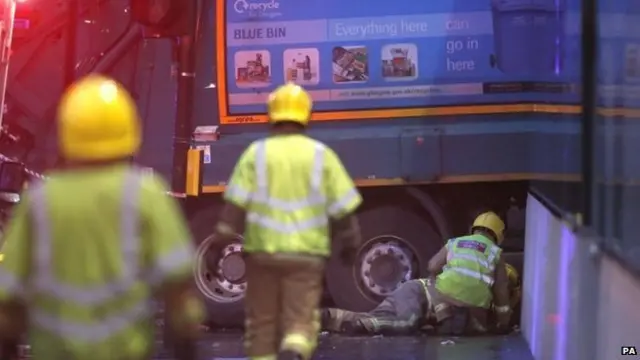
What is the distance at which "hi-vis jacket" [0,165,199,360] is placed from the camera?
390 cm

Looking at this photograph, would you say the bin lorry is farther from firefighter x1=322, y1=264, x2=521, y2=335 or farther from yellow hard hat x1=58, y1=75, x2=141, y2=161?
yellow hard hat x1=58, y1=75, x2=141, y2=161

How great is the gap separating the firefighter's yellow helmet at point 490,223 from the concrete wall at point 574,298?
855 mm

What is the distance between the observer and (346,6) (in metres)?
10.3

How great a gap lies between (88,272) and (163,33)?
6671mm

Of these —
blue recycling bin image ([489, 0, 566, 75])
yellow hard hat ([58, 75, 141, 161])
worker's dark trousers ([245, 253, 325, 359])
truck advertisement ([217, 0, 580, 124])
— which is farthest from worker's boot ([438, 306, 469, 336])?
yellow hard hat ([58, 75, 141, 161])

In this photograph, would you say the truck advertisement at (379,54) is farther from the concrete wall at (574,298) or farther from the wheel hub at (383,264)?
the concrete wall at (574,298)

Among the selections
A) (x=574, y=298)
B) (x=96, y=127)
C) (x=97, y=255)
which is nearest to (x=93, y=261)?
(x=97, y=255)

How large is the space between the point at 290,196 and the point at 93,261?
8.76ft

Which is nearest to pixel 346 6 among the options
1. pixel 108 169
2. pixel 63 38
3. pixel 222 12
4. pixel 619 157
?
pixel 222 12

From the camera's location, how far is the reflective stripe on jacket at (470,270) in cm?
963

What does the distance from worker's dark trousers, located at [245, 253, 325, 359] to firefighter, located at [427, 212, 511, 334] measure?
126 inches

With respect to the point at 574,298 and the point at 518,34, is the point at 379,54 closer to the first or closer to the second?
the point at 518,34

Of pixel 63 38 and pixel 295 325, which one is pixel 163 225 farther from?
pixel 63 38

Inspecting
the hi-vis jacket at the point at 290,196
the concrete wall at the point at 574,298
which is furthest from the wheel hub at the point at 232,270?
the hi-vis jacket at the point at 290,196
